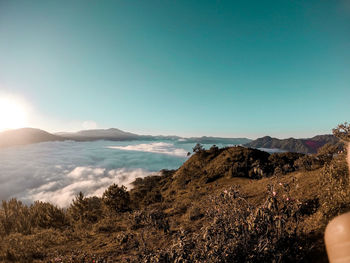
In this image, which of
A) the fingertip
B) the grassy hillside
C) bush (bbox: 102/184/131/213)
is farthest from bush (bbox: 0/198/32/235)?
the fingertip

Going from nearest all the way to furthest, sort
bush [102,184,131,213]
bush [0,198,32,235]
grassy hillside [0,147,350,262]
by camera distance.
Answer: grassy hillside [0,147,350,262] < bush [0,198,32,235] < bush [102,184,131,213]

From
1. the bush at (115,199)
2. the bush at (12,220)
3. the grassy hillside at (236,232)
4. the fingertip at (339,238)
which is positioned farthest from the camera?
the bush at (115,199)

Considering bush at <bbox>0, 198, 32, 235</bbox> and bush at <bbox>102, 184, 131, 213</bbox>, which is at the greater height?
bush at <bbox>102, 184, 131, 213</bbox>

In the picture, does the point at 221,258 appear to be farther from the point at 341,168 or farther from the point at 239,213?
the point at 341,168

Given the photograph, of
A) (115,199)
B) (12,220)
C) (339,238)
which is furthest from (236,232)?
(12,220)

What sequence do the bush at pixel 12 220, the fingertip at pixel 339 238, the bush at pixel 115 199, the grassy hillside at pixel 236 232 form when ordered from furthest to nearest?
the bush at pixel 115 199 < the bush at pixel 12 220 < the grassy hillside at pixel 236 232 < the fingertip at pixel 339 238

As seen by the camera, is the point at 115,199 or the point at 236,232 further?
the point at 115,199

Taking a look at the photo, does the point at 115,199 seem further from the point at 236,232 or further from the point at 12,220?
the point at 236,232

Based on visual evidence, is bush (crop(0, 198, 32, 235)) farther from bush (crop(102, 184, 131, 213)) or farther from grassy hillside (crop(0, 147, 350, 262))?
grassy hillside (crop(0, 147, 350, 262))

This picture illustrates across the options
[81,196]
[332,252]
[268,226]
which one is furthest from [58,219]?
[332,252]

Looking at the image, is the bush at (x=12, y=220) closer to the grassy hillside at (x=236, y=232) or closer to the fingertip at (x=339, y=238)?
the grassy hillside at (x=236, y=232)

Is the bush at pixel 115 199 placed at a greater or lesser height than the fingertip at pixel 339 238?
lesser

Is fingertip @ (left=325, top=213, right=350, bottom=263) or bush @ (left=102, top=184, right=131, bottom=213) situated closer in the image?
fingertip @ (left=325, top=213, right=350, bottom=263)

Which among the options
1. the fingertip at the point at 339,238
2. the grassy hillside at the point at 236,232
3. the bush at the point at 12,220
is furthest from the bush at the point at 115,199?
the fingertip at the point at 339,238
